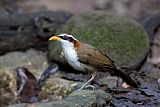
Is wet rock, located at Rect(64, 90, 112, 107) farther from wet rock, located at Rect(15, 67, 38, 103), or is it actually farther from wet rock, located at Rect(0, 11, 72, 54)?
wet rock, located at Rect(0, 11, 72, 54)

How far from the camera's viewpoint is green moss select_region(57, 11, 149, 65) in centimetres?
1016

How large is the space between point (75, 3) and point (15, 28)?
19.3 ft

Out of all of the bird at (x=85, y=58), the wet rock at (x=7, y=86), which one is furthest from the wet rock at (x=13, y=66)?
the bird at (x=85, y=58)

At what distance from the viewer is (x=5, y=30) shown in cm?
1227

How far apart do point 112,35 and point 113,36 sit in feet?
0.12

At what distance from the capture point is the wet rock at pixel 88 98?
667cm

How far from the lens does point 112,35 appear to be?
10539 millimetres

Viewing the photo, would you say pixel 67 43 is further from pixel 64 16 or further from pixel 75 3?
pixel 75 3

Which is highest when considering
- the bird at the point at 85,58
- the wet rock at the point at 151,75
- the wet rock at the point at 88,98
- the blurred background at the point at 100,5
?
the blurred background at the point at 100,5

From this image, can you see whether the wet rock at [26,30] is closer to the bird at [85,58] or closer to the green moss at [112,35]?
the green moss at [112,35]

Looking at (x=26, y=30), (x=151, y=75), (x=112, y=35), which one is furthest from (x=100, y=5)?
(x=151, y=75)

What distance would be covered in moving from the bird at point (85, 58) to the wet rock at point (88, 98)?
0.57 m

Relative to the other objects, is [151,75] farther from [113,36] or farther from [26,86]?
[26,86]

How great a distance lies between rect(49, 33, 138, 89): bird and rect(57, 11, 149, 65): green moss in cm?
209
